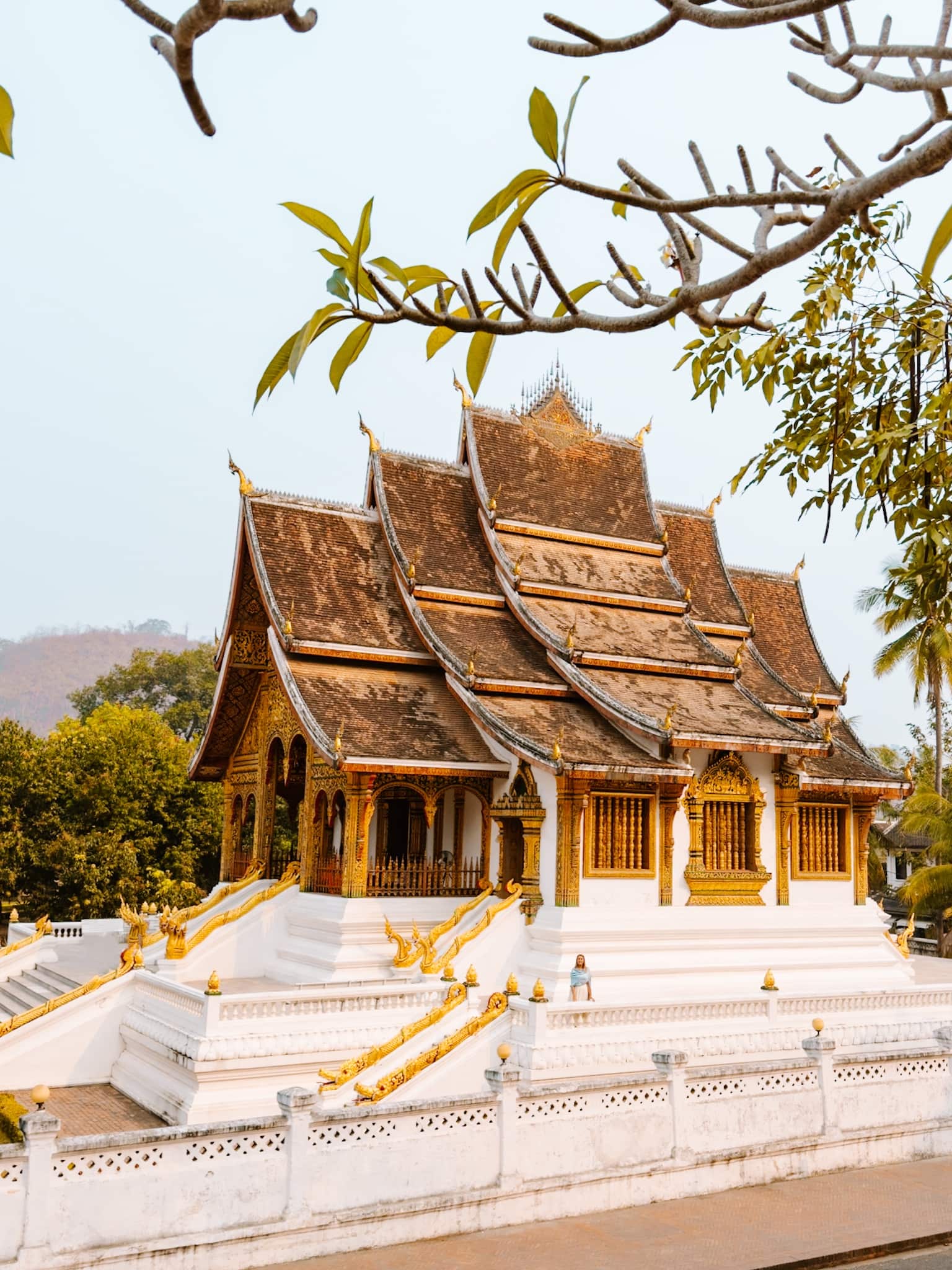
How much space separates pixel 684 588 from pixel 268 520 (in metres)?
6.43

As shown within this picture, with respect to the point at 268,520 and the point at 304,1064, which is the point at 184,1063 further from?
the point at 268,520

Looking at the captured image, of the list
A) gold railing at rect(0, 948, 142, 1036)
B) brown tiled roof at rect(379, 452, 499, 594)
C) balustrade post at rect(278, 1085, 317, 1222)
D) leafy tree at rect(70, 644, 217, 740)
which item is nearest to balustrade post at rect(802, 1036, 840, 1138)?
balustrade post at rect(278, 1085, 317, 1222)

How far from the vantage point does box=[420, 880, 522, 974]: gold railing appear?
493 inches

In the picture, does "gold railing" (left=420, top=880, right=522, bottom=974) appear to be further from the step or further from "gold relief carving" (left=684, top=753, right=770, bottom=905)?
the step

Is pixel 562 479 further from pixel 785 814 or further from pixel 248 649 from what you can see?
pixel 785 814

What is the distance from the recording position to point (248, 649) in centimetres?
1702

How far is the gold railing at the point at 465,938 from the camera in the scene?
41.1 feet

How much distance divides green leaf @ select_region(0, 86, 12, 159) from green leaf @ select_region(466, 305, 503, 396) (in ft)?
5.05

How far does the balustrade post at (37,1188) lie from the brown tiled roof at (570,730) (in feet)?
24.5

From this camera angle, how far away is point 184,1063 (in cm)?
1073

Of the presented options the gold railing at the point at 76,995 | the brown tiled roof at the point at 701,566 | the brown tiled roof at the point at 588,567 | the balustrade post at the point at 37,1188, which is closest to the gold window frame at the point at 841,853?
the brown tiled roof at the point at 701,566

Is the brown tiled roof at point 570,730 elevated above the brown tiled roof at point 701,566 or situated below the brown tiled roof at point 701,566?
below

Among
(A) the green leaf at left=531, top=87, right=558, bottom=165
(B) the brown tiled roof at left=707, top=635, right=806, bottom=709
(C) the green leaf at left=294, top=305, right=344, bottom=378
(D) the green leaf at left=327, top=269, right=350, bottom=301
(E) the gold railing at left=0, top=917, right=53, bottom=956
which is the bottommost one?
(E) the gold railing at left=0, top=917, right=53, bottom=956

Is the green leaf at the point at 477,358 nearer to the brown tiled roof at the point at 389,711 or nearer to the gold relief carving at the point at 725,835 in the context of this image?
the brown tiled roof at the point at 389,711
